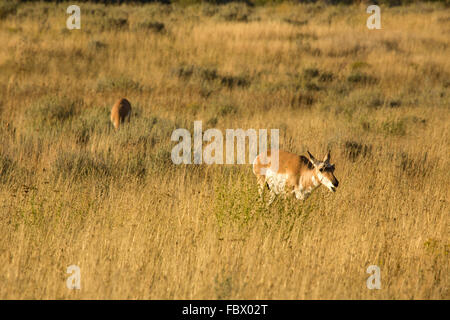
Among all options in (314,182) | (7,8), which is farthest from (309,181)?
(7,8)

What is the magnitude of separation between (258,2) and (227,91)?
25.1m

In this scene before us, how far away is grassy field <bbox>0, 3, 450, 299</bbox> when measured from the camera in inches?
178

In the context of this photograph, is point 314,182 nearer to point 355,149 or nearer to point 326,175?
point 326,175

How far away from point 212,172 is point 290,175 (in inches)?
58.7

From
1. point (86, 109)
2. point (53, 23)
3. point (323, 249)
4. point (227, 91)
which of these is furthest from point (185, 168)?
point (53, 23)

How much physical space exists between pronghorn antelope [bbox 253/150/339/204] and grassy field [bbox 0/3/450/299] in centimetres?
24

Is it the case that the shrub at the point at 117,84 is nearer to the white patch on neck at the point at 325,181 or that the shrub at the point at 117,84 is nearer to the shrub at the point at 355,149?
the shrub at the point at 355,149

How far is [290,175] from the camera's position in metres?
6.49
